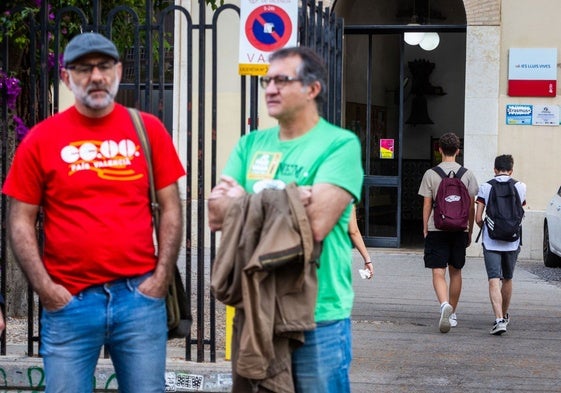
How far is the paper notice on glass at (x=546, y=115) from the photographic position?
17.3m

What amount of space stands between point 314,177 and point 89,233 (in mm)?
939

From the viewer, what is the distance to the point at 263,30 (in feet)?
22.9

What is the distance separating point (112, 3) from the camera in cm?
969

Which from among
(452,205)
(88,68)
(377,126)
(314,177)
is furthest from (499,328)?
(377,126)

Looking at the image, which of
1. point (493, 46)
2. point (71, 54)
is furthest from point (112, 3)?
point (493, 46)

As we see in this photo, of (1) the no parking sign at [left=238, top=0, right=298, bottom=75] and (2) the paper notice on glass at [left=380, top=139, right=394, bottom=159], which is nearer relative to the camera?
(1) the no parking sign at [left=238, top=0, right=298, bottom=75]

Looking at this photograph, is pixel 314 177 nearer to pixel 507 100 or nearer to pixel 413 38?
pixel 507 100

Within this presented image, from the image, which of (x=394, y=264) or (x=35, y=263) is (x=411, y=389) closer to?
(x=35, y=263)

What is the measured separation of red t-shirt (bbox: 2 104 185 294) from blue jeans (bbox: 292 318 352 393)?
78 cm

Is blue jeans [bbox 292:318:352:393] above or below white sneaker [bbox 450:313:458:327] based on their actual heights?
above

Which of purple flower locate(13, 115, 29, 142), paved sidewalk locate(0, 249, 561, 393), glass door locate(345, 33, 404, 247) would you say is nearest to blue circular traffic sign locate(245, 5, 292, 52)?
paved sidewalk locate(0, 249, 561, 393)

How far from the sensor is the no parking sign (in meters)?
6.96

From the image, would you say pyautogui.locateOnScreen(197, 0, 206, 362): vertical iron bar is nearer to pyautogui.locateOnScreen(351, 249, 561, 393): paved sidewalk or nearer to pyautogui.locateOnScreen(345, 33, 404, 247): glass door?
pyautogui.locateOnScreen(351, 249, 561, 393): paved sidewalk

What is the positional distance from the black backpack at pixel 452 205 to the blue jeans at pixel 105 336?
5.82 metres
